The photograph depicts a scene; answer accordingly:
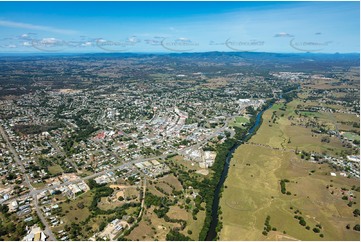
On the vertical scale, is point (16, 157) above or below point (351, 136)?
below

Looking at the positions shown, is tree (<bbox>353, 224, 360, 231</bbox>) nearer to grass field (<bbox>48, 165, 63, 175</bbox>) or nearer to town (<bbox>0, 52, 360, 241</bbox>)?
town (<bbox>0, 52, 360, 241</bbox>)

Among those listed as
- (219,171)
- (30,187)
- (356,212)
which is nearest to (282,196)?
(356,212)

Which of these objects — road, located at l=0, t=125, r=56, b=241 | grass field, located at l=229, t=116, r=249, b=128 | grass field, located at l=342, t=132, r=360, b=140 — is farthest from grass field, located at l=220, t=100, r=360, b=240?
road, located at l=0, t=125, r=56, b=241

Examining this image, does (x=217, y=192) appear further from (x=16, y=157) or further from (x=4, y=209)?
(x=16, y=157)

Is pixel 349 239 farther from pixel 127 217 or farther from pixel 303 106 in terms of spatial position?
pixel 303 106

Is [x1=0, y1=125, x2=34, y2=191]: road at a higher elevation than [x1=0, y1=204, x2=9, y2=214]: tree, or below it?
higher

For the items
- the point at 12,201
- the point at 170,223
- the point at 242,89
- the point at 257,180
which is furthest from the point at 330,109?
the point at 12,201

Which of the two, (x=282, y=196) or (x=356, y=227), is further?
(x=282, y=196)

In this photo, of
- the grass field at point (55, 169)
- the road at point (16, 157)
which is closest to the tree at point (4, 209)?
the road at point (16, 157)

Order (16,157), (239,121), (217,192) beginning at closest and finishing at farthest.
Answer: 1. (217,192)
2. (16,157)
3. (239,121)
